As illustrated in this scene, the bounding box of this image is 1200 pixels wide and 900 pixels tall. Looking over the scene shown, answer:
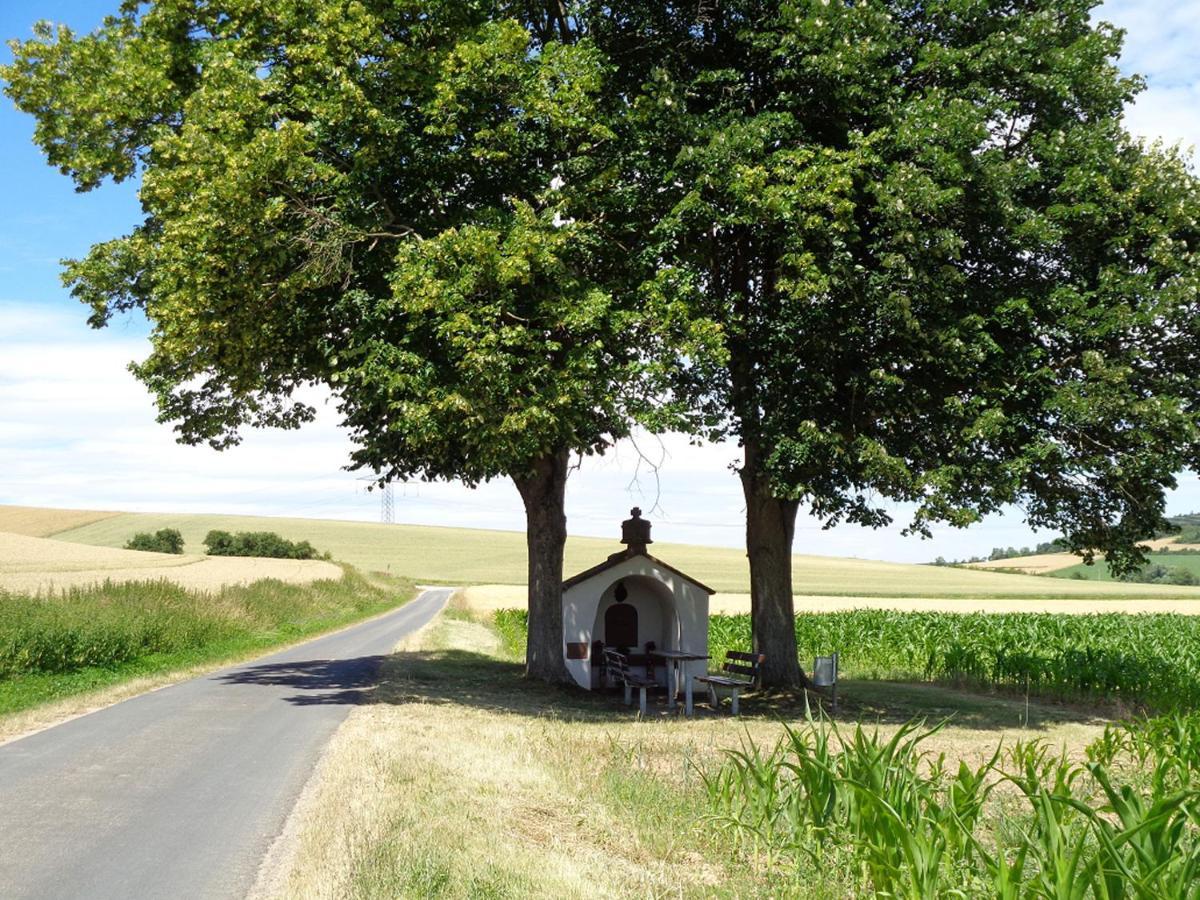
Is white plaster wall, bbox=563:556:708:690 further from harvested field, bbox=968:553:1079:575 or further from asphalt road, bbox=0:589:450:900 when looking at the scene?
harvested field, bbox=968:553:1079:575

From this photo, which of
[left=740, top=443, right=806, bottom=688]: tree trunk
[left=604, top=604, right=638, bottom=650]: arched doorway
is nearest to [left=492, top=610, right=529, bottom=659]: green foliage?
[left=604, top=604, right=638, bottom=650]: arched doorway

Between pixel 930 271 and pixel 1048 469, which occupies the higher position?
pixel 930 271

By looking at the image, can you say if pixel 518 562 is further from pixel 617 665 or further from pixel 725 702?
pixel 725 702

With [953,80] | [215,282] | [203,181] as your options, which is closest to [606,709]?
[215,282]

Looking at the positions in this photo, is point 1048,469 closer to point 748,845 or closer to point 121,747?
point 748,845

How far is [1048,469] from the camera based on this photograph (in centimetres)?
1806

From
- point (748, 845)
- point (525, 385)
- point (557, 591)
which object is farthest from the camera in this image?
point (557, 591)

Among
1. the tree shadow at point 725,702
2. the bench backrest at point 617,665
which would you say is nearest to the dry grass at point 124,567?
the tree shadow at point 725,702

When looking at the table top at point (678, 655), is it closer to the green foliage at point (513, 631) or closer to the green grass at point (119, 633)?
the green foliage at point (513, 631)

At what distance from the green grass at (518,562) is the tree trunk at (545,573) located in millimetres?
61583

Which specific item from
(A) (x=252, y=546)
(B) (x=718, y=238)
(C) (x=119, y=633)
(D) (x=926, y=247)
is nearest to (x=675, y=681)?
(B) (x=718, y=238)

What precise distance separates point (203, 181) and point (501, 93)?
537cm

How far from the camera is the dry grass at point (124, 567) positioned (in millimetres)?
42312

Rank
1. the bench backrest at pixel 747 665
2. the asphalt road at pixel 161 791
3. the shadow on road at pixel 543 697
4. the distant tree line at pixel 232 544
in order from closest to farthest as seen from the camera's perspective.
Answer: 1. the asphalt road at pixel 161 791
2. the shadow on road at pixel 543 697
3. the bench backrest at pixel 747 665
4. the distant tree line at pixel 232 544
